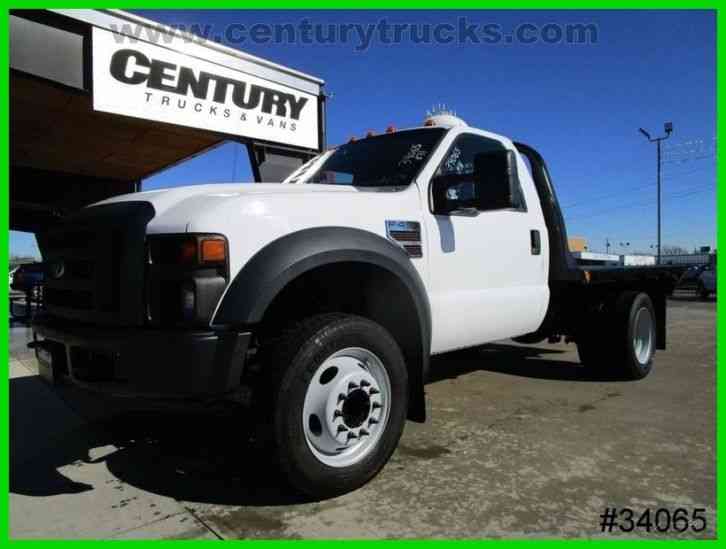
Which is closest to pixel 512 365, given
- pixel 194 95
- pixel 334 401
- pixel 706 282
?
pixel 334 401

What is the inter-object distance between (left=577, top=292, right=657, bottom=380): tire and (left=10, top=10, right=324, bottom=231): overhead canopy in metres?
5.39

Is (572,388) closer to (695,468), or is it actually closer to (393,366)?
(695,468)

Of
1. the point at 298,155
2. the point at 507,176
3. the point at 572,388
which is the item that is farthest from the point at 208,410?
the point at 298,155

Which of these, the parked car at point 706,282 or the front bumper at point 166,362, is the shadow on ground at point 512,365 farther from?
the parked car at point 706,282

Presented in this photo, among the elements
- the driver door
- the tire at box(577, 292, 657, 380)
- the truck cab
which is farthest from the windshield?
the tire at box(577, 292, 657, 380)

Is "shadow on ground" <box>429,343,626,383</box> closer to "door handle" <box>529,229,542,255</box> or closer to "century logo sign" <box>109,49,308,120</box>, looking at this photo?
"door handle" <box>529,229,542,255</box>

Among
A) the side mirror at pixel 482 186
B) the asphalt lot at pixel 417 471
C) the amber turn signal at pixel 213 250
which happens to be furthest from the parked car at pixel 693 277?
the amber turn signal at pixel 213 250

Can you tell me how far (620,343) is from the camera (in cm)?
500

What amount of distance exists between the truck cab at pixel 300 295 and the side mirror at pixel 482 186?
0.01m

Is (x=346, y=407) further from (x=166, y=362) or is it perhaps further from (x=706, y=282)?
(x=706, y=282)

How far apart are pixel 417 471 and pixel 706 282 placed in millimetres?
21155

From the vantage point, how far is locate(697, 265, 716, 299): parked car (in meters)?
19.8

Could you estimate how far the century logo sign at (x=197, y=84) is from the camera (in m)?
7.53

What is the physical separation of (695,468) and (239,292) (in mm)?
2633
